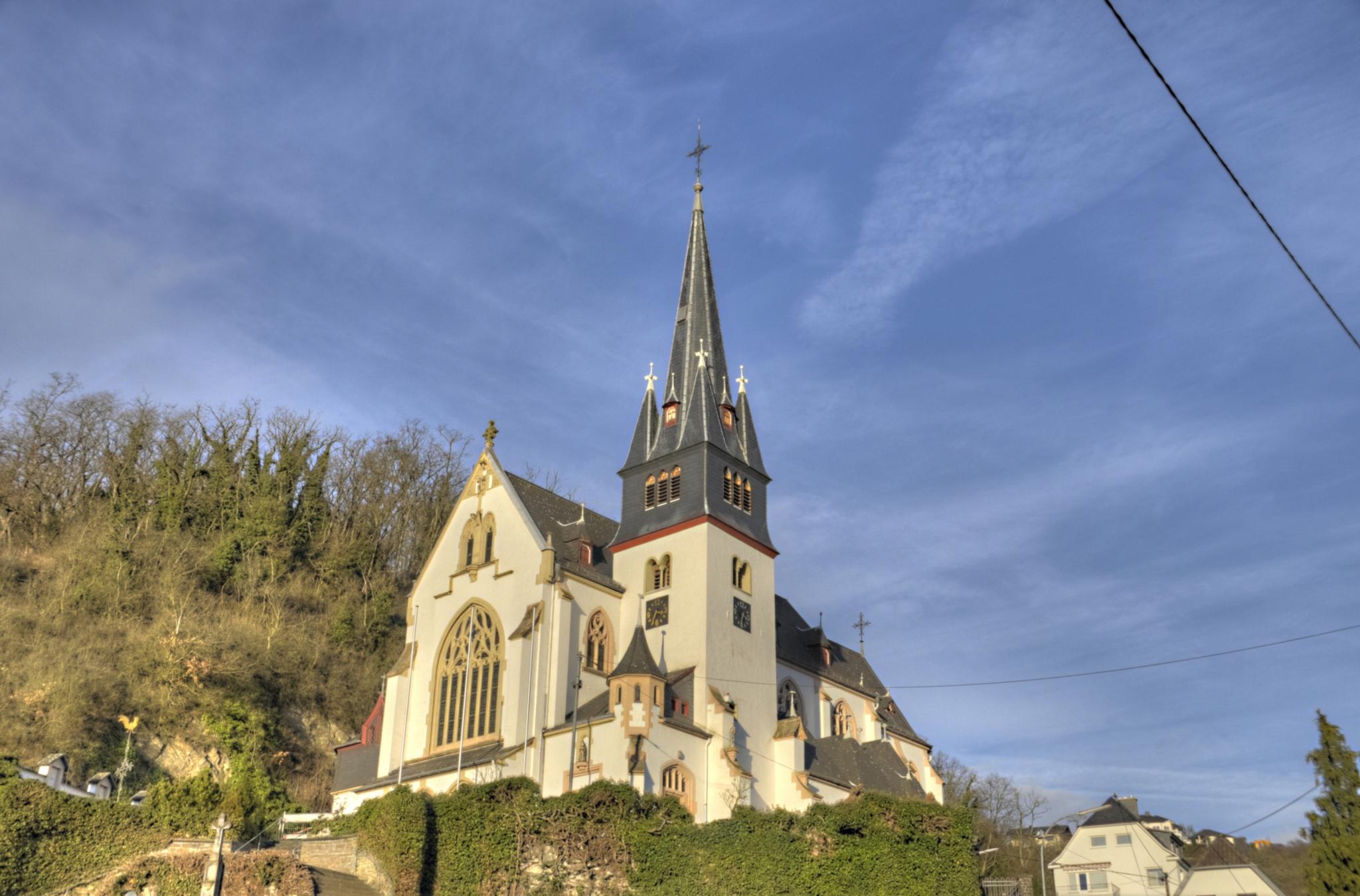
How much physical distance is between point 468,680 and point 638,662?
722cm

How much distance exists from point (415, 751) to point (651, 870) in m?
16.0

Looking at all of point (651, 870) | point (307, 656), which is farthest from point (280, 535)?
point (651, 870)

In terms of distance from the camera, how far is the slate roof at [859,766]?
159 feet

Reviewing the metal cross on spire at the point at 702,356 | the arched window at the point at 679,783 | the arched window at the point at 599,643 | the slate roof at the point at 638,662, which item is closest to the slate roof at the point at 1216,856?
the arched window at the point at 679,783

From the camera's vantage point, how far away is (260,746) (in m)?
48.8

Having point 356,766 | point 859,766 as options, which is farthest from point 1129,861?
point 356,766

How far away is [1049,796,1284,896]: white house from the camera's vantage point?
53.6m

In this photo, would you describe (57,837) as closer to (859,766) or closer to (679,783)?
(679,783)

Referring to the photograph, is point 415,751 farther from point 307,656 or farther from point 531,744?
point 307,656

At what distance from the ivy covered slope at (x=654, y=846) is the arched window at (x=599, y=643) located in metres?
10.8

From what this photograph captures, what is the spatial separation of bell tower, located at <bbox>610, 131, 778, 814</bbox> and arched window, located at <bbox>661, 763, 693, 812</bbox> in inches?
26.7

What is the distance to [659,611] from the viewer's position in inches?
1809

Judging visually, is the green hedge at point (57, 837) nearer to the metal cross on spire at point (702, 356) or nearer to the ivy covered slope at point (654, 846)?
the ivy covered slope at point (654, 846)

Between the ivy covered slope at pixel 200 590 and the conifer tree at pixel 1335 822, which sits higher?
the ivy covered slope at pixel 200 590
